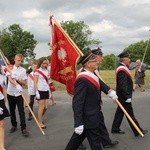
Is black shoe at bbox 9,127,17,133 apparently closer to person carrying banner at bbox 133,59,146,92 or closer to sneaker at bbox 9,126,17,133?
sneaker at bbox 9,126,17,133

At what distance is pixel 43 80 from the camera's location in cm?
1011

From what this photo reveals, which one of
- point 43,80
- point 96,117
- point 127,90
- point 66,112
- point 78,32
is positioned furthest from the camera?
point 78,32

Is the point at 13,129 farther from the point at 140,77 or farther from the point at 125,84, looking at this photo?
the point at 140,77

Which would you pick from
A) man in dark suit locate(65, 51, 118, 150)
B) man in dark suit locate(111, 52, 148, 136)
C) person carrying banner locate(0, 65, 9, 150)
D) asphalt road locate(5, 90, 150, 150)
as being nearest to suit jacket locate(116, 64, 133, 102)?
man in dark suit locate(111, 52, 148, 136)

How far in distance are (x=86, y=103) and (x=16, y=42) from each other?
298 feet

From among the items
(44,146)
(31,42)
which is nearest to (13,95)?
(44,146)

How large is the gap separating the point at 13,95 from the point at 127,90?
8.40ft

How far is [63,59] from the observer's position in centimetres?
897

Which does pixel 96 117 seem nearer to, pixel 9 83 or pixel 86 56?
pixel 86 56

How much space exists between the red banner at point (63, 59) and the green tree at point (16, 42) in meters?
83.5

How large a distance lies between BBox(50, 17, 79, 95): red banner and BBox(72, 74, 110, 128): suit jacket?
2718 mm

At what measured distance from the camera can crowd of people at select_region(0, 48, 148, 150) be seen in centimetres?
583

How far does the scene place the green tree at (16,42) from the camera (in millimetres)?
92938

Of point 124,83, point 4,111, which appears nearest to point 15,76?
point 4,111
